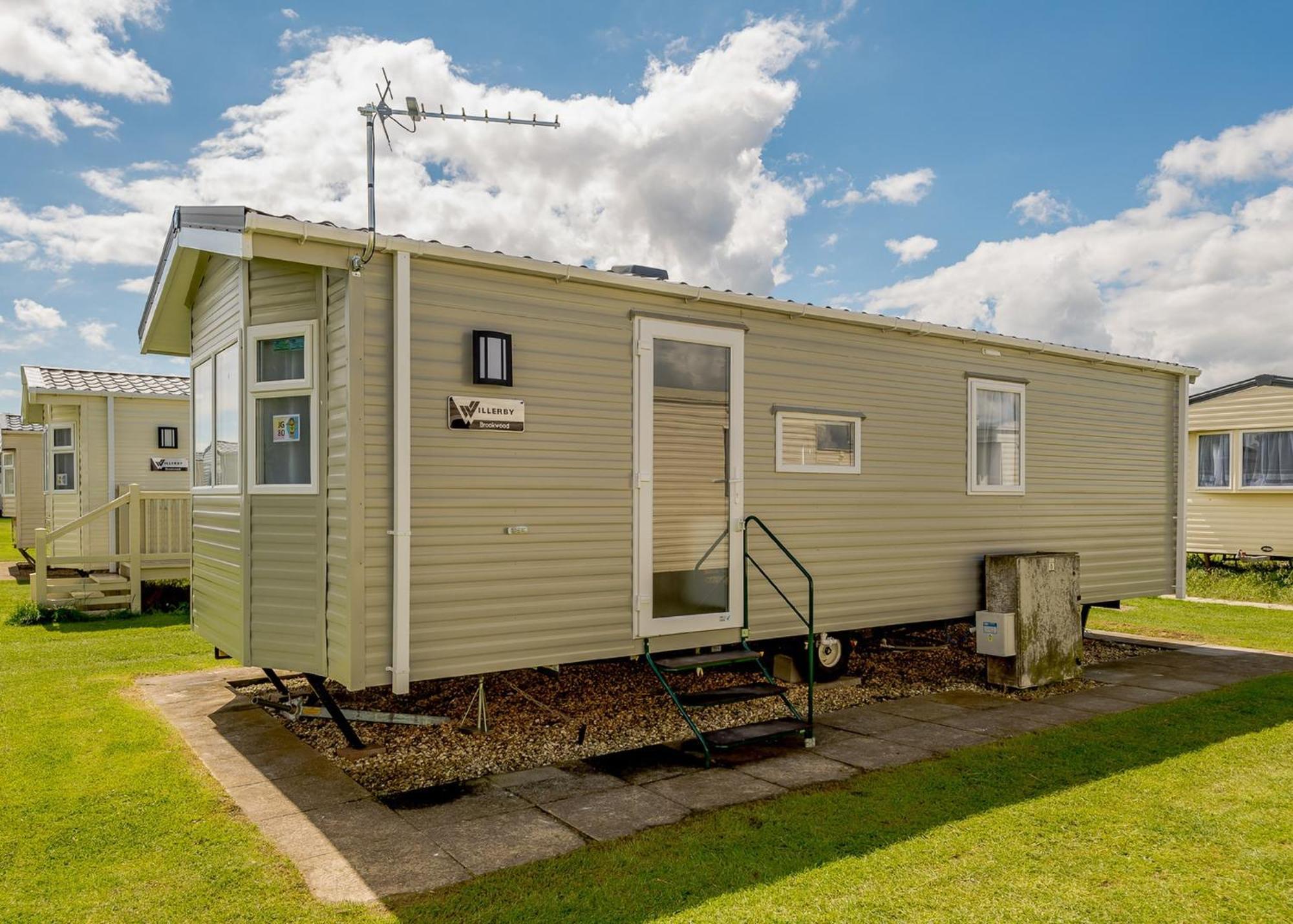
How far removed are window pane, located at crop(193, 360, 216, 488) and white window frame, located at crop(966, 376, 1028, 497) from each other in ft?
20.5

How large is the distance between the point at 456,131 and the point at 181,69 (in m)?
3.67

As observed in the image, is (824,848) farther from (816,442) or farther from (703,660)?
(816,442)

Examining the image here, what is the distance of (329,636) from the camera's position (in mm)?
4902

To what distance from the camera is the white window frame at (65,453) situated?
44.2 feet

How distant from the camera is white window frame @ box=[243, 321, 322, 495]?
4969 millimetres

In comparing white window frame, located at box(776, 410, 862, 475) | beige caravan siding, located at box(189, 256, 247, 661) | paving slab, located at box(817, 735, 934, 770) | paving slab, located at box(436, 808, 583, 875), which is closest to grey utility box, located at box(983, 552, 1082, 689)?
white window frame, located at box(776, 410, 862, 475)

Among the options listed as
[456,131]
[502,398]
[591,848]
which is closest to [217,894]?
[591,848]

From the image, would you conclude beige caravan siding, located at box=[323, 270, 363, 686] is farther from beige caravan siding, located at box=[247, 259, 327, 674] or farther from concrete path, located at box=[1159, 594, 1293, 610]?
concrete path, located at box=[1159, 594, 1293, 610]

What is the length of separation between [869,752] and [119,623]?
8921mm

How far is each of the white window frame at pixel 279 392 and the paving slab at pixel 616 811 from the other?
233cm

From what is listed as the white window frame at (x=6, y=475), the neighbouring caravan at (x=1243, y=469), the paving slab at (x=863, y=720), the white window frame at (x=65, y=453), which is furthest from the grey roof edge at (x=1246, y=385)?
the white window frame at (x=6, y=475)

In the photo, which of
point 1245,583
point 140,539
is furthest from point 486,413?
point 1245,583

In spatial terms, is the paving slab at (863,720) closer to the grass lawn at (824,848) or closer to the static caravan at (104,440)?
the grass lawn at (824,848)

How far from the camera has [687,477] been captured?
593cm
